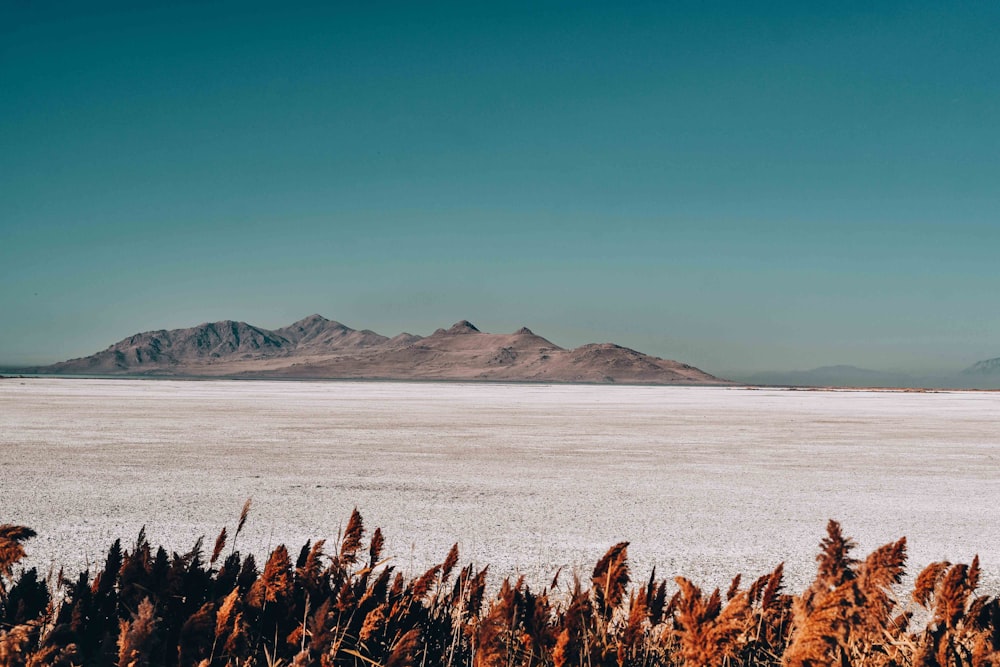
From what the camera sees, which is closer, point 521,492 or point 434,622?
point 434,622

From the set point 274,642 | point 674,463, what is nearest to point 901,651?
point 274,642

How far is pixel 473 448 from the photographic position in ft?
50.7

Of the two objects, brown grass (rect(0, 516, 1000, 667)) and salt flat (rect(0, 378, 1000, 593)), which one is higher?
brown grass (rect(0, 516, 1000, 667))

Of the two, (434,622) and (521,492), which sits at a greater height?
(434,622)

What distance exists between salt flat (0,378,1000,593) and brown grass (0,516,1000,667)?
1.52 m

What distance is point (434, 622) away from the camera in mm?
3369

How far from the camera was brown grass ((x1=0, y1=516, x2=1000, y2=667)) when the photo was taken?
2.35 meters

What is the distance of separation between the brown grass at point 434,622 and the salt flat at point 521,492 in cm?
152

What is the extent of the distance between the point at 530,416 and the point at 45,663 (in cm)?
2515

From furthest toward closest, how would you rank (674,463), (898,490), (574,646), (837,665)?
(674,463), (898,490), (574,646), (837,665)

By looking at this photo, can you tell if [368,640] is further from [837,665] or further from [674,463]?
[674,463]

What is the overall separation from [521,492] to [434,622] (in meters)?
6.68

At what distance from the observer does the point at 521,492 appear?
998 cm

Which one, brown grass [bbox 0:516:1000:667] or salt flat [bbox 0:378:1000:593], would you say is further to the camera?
salt flat [bbox 0:378:1000:593]
